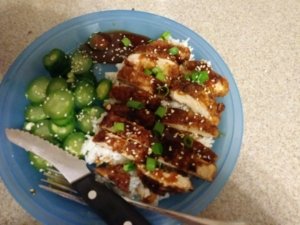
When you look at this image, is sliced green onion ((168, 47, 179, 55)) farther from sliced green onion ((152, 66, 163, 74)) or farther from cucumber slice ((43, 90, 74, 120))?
cucumber slice ((43, 90, 74, 120))

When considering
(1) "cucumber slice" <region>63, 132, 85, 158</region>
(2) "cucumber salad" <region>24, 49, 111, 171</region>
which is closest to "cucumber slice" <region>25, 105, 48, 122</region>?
(2) "cucumber salad" <region>24, 49, 111, 171</region>

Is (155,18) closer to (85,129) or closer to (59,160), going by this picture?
(85,129)

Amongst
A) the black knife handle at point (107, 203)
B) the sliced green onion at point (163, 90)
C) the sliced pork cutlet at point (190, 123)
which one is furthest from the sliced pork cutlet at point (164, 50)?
the black knife handle at point (107, 203)

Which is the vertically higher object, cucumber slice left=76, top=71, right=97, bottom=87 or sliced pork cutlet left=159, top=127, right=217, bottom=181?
cucumber slice left=76, top=71, right=97, bottom=87

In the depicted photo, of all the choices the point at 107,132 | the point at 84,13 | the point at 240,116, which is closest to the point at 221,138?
the point at 240,116

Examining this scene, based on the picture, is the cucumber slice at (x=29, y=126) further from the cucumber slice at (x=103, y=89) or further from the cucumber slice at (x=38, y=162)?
the cucumber slice at (x=103, y=89)
